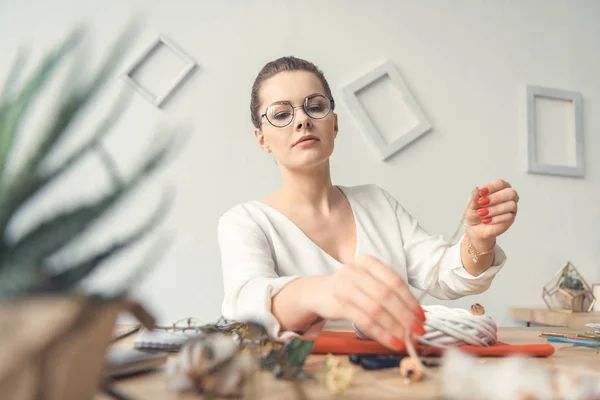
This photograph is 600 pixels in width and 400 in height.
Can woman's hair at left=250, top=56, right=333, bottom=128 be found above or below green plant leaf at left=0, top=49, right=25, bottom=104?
above

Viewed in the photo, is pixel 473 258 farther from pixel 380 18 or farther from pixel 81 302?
pixel 380 18

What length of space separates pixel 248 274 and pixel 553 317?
5.04 ft

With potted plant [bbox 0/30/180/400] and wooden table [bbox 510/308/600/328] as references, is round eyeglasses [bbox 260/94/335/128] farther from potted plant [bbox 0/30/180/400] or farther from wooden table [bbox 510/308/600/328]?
wooden table [bbox 510/308/600/328]

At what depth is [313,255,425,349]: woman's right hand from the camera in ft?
1.55

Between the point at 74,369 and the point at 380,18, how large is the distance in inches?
84.9

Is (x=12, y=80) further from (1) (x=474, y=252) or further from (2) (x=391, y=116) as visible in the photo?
(2) (x=391, y=116)

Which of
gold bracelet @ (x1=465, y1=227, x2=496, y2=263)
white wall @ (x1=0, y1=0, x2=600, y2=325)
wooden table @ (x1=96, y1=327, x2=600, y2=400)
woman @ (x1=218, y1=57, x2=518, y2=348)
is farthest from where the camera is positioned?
white wall @ (x1=0, y1=0, x2=600, y2=325)

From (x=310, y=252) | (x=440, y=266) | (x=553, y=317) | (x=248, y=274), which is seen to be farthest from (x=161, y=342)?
(x=553, y=317)

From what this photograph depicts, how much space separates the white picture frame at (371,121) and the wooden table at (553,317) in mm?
909

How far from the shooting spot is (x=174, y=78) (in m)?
1.87

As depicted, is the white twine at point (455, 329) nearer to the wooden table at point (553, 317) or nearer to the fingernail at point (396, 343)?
→ the fingernail at point (396, 343)

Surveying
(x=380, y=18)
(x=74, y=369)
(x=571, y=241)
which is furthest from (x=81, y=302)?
(x=571, y=241)

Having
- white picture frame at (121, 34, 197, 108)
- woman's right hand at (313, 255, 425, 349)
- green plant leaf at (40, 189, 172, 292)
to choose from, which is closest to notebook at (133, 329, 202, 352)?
woman's right hand at (313, 255, 425, 349)

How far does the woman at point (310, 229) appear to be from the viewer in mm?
804
